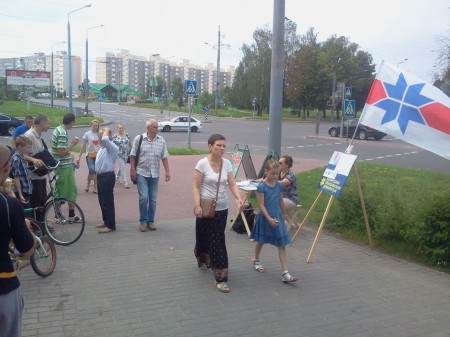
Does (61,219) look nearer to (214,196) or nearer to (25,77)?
(214,196)

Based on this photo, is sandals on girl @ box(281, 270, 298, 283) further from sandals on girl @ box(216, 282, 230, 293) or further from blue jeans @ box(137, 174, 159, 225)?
blue jeans @ box(137, 174, 159, 225)

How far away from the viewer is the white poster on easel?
265 inches

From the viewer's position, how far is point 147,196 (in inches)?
307

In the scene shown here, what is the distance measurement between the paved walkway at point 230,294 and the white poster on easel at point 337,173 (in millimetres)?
943

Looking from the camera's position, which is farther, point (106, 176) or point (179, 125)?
point (179, 125)

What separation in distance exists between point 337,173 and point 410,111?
4.23 feet

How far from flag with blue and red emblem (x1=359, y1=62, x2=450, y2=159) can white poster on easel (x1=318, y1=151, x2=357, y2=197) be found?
57cm

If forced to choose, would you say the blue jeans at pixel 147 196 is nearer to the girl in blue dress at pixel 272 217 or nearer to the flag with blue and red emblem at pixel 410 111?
the girl in blue dress at pixel 272 217

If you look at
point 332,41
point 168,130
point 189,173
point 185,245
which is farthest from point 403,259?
point 332,41

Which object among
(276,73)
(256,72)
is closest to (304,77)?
(256,72)

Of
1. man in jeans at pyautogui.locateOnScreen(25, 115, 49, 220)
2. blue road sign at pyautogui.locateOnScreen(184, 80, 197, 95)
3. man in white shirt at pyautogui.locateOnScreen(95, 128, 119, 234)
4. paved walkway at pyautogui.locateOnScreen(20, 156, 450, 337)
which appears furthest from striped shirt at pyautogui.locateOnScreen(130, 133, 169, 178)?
blue road sign at pyautogui.locateOnScreen(184, 80, 197, 95)

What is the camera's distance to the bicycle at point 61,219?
7020 mm

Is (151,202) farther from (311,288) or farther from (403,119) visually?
(403,119)

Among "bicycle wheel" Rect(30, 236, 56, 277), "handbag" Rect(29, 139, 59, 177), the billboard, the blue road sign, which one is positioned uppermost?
the billboard
